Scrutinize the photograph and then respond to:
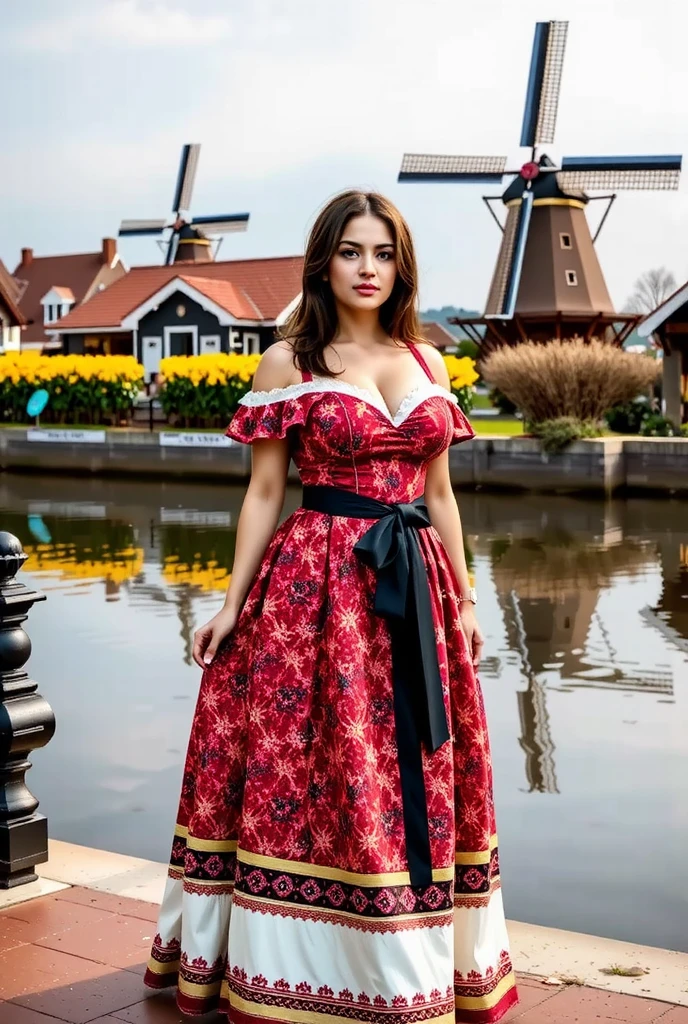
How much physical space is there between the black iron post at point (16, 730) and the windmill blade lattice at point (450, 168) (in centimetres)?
2729

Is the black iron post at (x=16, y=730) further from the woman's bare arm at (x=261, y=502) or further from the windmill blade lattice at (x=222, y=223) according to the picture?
the windmill blade lattice at (x=222, y=223)

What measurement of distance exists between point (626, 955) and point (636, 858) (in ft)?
4.67

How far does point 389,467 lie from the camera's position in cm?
251

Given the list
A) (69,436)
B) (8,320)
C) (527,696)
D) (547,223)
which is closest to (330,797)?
(527,696)

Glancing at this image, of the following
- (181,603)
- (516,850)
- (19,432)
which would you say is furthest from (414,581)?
(19,432)

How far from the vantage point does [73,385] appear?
989 inches

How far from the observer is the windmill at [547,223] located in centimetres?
2827

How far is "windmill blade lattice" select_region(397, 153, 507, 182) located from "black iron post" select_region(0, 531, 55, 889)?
1074 inches

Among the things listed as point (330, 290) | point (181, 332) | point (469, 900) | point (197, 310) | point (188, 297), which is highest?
point (188, 297)

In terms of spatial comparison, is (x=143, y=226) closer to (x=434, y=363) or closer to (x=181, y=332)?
(x=181, y=332)

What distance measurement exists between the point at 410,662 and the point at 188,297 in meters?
28.8

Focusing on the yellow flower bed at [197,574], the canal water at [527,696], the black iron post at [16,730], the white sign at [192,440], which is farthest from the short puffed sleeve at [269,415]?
the white sign at [192,440]

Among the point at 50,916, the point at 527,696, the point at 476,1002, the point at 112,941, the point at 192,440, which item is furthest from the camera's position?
the point at 192,440

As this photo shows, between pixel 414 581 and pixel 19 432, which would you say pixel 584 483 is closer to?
pixel 19 432
